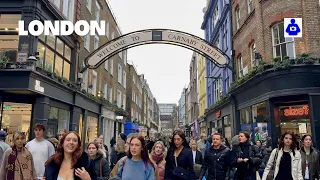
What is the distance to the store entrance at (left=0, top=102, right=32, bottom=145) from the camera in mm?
12258

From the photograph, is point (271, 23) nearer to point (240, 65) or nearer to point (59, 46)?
point (240, 65)

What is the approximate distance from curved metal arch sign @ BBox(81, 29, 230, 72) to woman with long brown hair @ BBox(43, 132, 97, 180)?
1290 centimetres

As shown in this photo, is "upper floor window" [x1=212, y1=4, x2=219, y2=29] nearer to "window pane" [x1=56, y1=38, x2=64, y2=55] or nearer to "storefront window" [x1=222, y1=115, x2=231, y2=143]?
"storefront window" [x1=222, y1=115, x2=231, y2=143]

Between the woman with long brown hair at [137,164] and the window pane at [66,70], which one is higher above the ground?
the window pane at [66,70]

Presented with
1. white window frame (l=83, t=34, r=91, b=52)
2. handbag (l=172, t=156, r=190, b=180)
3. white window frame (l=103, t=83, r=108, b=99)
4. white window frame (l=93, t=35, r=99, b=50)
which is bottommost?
handbag (l=172, t=156, r=190, b=180)

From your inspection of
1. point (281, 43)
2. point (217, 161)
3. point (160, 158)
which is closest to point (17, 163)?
point (160, 158)

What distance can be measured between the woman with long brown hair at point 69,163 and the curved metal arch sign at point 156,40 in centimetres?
1290

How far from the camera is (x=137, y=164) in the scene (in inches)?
154

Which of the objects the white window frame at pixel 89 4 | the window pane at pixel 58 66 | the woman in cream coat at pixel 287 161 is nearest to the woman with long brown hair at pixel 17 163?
the woman in cream coat at pixel 287 161

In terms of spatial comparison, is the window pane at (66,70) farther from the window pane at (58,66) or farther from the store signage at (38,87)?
the store signage at (38,87)

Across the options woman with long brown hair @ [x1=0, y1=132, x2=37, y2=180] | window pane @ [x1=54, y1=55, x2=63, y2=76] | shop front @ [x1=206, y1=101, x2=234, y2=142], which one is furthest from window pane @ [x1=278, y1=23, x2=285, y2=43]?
woman with long brown hair @ [x1=0, y1=132, x2=37, y2=180]

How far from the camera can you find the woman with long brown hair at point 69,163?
3334 mm

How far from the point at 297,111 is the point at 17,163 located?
11334 millimetres

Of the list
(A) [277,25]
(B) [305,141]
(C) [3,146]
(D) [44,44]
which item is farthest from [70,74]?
(B) [305,141]
